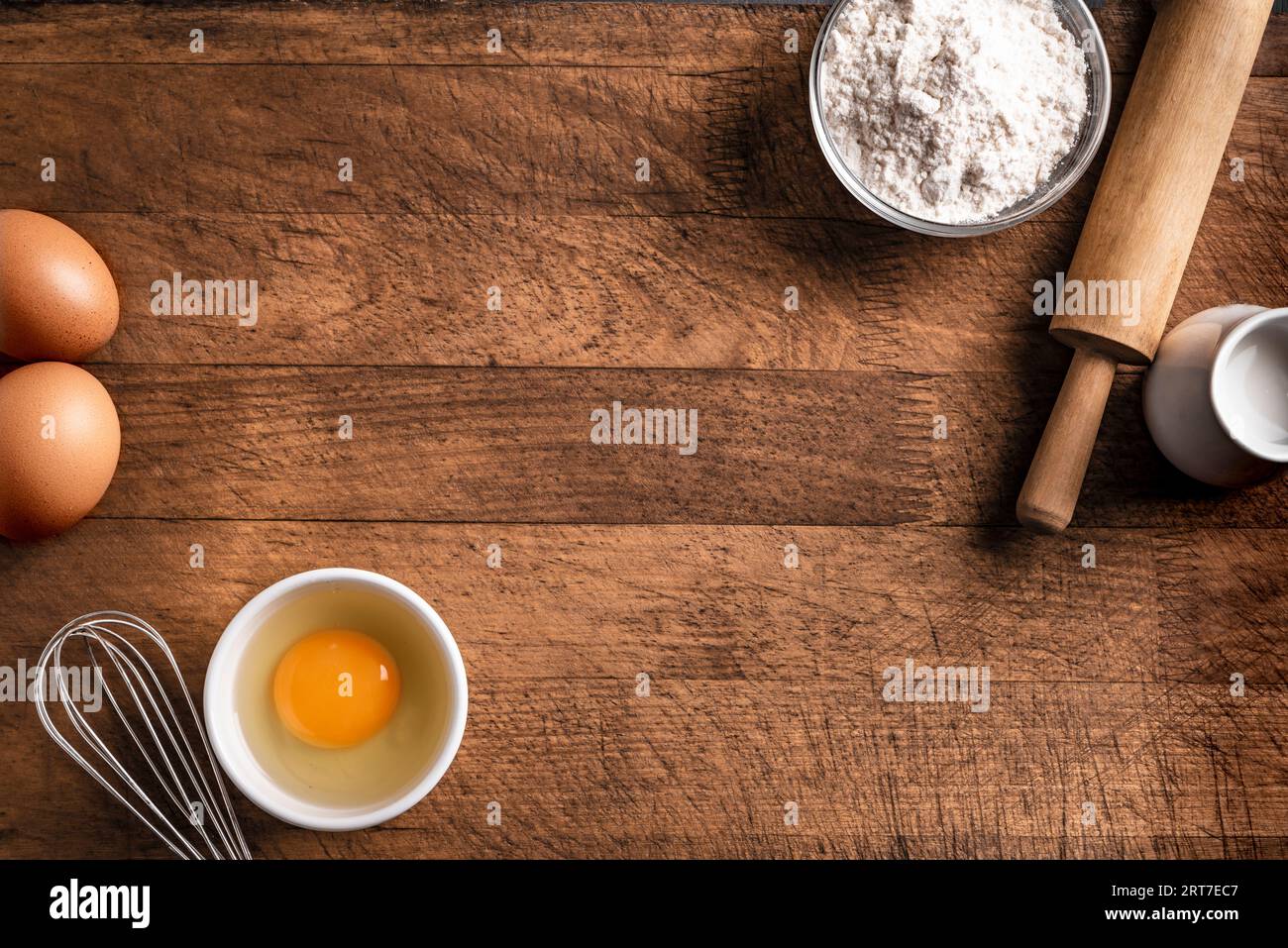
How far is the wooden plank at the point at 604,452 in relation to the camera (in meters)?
0.81

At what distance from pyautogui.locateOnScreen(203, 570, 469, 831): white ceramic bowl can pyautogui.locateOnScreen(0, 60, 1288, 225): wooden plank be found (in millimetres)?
347

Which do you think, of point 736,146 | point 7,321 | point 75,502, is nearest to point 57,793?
point 75,502

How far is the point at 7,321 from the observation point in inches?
29.0

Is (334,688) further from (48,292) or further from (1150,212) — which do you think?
(1150,212)

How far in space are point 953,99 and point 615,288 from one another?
0.33 metres

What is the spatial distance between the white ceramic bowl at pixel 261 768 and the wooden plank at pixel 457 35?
0.48 m

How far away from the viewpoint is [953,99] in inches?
30.0

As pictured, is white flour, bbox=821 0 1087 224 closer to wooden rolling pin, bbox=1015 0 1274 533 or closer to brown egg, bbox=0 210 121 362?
wooden rolling pin, bbox=1015 0 1274 533

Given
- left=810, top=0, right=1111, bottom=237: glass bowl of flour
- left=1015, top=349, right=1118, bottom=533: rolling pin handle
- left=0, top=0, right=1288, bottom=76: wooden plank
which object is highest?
left=0, top=0, right=1288, bottom=76: wooden plank

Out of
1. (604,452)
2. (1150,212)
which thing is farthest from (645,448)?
(1150,212)

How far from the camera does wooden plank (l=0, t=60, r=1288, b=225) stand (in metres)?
0.83

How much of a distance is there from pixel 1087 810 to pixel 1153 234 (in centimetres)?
51

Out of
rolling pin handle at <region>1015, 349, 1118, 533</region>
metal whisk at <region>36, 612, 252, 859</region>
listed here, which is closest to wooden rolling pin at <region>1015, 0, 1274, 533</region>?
rolling pin handle at <region>1015, 349, 1118, 533</region>

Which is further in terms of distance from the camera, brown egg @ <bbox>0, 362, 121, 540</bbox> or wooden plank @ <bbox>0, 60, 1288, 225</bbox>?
wooden plank @ <bbox>0, 60, 1288, 225</bbox>
